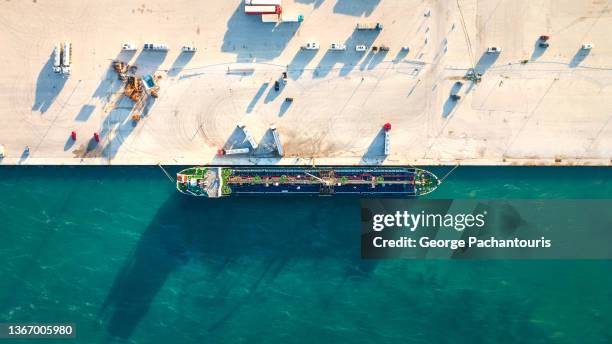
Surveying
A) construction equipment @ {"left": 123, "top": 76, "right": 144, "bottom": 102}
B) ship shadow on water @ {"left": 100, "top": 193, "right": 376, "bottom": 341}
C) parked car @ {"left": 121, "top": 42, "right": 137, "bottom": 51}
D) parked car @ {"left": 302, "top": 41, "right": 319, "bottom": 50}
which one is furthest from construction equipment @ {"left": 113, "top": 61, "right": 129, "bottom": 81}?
parked car @ {"left": 302, "top": 41, "right": 319, "bottom": 50}

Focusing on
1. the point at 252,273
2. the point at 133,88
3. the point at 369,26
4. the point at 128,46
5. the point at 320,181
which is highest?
the point at 369,26

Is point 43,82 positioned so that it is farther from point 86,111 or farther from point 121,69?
point 121,69

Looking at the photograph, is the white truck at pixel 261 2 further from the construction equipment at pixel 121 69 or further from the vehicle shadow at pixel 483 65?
the vehicle shadow at pixel 483 65

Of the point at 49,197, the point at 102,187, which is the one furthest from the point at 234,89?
the point at 49,197

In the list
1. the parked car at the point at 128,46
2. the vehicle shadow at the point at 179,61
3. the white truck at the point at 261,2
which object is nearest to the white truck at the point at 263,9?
the white truck at the point at 261,2

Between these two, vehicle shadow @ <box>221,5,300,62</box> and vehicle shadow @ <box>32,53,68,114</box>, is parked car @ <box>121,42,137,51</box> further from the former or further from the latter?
vehicle shadow @ <box>221,5,300,62</box>

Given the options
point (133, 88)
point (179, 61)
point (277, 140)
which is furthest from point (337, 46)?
point (133, 88)
